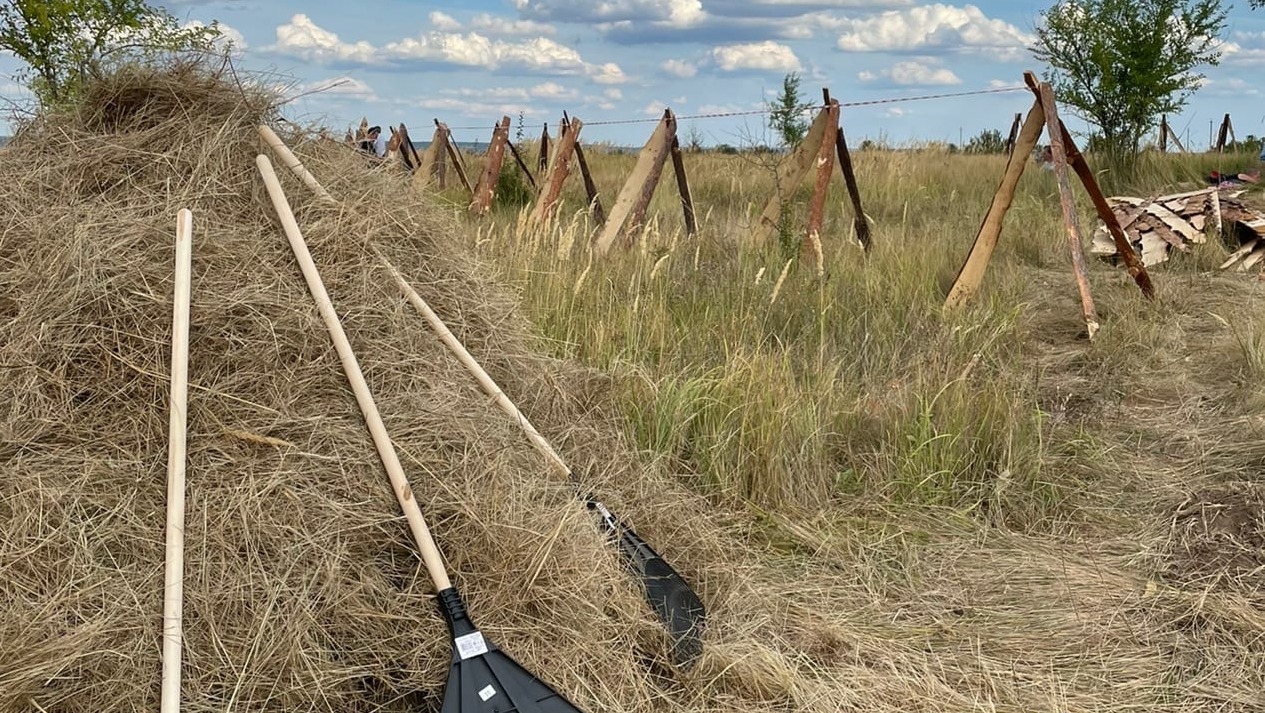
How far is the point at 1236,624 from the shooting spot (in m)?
2.79

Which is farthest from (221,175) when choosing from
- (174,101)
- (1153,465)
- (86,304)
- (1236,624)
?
(1153,465)

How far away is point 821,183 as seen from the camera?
6.87 metres

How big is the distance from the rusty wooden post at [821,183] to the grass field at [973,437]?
15 centimetres

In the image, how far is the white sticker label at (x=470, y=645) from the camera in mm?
2273

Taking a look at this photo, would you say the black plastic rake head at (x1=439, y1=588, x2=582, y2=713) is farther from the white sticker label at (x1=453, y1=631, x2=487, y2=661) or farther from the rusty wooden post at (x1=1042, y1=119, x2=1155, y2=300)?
the rusty wooden post at (x1=1042, y1=119, x2=1155, y2=300)

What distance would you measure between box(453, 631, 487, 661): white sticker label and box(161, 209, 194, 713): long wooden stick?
0.61m

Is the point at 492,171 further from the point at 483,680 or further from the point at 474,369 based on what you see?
the point at 483,680

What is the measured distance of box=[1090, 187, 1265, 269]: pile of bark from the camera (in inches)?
307

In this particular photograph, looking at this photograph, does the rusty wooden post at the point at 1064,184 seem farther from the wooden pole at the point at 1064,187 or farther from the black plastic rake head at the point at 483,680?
the black plastic rake head at the point at 483,680

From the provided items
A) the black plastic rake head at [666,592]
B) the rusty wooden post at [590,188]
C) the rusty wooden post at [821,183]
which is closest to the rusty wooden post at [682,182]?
the rusty wooden post at [590,188]

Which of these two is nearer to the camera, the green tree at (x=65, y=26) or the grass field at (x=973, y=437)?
the grass field at (x=973, y=437)

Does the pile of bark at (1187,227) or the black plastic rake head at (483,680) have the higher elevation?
the pile of bark at (1187,227)

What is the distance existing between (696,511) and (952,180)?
1023 centimetres

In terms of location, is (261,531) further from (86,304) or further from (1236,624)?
(1236,624)
